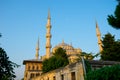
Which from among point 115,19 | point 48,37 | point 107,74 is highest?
point 48,37

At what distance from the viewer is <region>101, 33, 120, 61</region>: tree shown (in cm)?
3036

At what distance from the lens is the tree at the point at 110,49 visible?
3036 centimetres

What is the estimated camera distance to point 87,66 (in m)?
15.7

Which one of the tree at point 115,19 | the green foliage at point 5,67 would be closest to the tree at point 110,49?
the tree at point 115,19

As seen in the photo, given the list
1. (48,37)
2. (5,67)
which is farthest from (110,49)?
(5,67)

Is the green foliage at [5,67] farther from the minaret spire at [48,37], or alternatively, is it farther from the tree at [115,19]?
the minaret spire at [48,37]

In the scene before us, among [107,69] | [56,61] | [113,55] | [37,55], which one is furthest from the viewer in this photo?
[37,55]

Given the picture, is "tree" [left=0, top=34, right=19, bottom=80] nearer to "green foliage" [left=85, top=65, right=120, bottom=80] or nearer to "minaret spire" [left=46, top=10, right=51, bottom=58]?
"green foliage" [left=85, top=65, right=120, bottom=80]

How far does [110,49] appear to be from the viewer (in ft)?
102

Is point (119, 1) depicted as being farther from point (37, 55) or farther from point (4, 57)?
point (37, 55)

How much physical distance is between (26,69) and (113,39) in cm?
2358

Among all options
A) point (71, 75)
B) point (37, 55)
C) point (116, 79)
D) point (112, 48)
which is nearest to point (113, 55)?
point (112, 48)

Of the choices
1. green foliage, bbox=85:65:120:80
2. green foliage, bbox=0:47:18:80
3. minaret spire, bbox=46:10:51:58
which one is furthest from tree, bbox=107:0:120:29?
minaret spire, bbox=46:10:51:58

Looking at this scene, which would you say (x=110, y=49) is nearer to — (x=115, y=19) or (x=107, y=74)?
(x=115, y=19)
